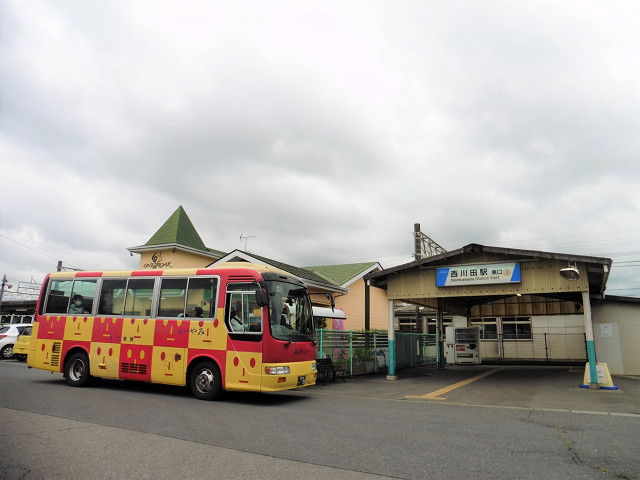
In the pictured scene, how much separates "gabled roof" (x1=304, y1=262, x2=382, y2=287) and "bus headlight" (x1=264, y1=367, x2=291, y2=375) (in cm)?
1440

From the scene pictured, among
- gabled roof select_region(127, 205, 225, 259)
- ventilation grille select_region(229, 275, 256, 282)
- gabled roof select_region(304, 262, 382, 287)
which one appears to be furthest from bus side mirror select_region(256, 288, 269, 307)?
gabled roof select_region(127, 205, 225, 259)

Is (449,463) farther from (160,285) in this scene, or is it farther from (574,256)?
(574,256)

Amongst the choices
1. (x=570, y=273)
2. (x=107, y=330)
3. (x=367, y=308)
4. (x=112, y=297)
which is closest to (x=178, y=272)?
(x=112, y=297)

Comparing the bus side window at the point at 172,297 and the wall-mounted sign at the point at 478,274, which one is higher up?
the wall-mounted sign at the point at 478,274

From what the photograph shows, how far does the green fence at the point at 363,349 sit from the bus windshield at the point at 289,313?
13.3 feet

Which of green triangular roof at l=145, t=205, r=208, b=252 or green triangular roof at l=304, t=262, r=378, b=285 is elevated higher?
green triangular roof at l=145, t=205, r=208, b=252

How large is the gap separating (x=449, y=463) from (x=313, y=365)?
5.75 metres

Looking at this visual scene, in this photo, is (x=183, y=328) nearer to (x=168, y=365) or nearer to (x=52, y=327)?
(x=168, y=365)

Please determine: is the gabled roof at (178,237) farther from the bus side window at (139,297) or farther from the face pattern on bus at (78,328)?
the bus side window at (139,297)

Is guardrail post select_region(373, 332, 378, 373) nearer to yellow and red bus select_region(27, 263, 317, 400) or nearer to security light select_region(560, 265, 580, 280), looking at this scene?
security light select_region(560, 265, 580, 280)

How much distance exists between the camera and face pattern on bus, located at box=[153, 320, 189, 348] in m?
10.2

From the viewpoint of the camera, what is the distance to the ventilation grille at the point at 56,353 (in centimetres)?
1170

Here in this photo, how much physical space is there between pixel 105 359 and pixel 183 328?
2.65 m

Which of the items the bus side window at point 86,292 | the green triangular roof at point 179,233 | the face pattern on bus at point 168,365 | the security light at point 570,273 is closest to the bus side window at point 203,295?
the face pattern on bus at point 168,365
